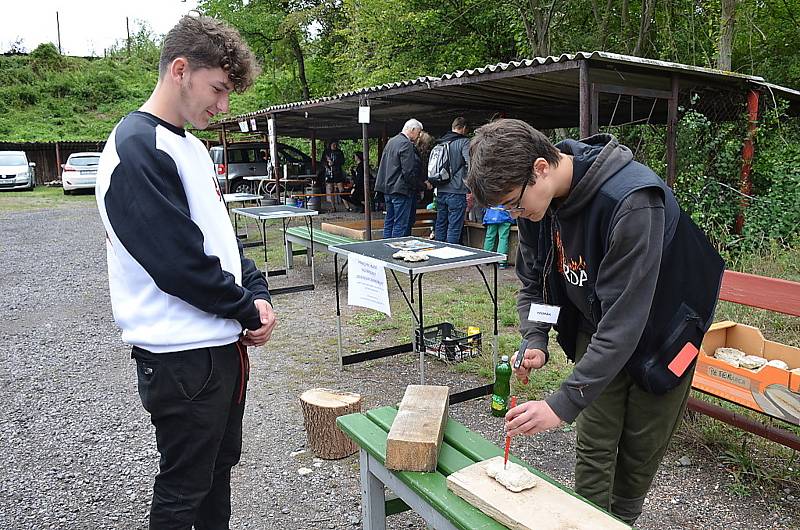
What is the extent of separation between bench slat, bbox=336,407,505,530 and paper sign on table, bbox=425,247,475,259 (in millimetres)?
1890

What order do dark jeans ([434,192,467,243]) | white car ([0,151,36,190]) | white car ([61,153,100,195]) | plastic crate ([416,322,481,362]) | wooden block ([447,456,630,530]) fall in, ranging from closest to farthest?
wooden block ([447,456,630,530]), plastic crate ([416,322,481,362]), dark jeans ([434,192,467,243]), white car ([61,153,100,195]), white car ([0,151,36,190])

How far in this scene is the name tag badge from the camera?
6.91ft

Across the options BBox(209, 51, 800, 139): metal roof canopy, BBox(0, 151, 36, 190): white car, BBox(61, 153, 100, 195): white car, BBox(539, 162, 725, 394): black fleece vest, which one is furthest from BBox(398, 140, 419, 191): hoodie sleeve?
BBox(0, 151, 36, 190): white car

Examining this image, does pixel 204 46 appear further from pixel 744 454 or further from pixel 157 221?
pixel 744 454

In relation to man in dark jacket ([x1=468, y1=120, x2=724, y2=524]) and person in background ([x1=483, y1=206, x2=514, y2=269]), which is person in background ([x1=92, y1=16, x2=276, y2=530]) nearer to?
man in dark jacket ([x1=468, y1=120, x2=724, y2=524])

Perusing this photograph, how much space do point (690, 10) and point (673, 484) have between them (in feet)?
43.3

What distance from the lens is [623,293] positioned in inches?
65.1

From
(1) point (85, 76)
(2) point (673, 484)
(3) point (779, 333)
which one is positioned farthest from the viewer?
(1) point (85, 76)

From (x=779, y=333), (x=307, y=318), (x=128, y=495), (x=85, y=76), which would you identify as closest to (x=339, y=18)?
(x=85, y=76)

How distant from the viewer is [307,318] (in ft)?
20.7

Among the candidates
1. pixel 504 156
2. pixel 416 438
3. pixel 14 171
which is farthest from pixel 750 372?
pixel 14 171

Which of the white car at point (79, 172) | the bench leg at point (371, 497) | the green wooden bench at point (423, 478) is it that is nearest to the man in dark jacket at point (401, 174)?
the green wooden bench at point (423, 478)

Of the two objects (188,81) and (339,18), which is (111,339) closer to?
(188,81)

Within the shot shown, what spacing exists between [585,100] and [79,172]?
1960 cm
